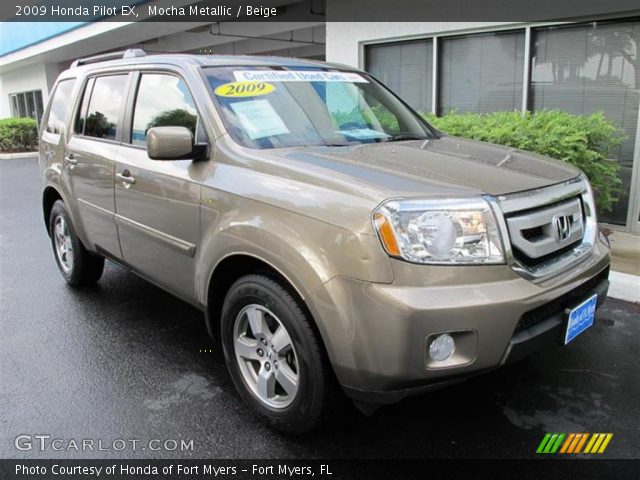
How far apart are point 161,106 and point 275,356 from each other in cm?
182

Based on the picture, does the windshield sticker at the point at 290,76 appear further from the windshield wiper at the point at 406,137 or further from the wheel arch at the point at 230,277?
the wheel arch at the point at 230,277

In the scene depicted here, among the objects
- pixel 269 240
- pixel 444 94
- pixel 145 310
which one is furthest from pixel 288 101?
pixel 444 94

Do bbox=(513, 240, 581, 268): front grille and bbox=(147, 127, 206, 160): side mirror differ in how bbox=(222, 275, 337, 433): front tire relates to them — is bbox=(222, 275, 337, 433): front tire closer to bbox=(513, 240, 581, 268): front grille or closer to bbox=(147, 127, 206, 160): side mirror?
bbox=(147, 127, 206, 160): side mirror

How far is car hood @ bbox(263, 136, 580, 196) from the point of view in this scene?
248 centimetres

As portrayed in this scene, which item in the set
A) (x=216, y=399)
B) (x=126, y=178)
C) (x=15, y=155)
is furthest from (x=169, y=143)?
(x=15, y=155)

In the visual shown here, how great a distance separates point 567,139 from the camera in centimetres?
544

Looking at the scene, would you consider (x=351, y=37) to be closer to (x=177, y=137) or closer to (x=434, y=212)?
(x=177, y=137)

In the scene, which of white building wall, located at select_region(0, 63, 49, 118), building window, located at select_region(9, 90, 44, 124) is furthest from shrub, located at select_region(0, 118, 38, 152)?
building window, located at select_region(9, 90, 44, 124)

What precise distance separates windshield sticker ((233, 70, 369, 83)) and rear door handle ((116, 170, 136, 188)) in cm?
98

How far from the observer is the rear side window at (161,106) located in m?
3.41

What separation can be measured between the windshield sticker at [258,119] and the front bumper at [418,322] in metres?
1.13

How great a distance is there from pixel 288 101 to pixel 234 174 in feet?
2.20

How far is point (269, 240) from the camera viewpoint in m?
2.65

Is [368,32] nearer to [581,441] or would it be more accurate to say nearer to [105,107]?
[105,107]
